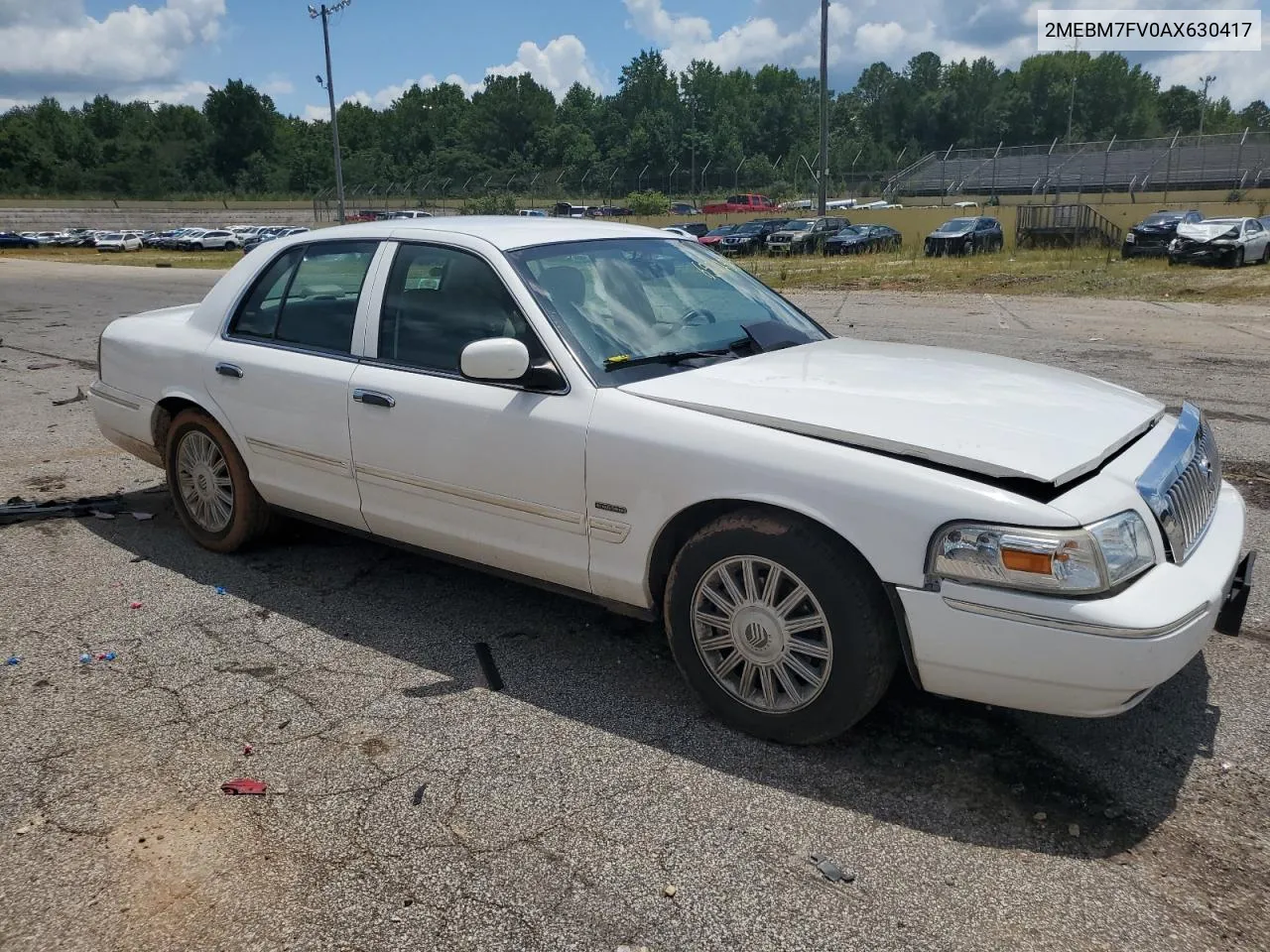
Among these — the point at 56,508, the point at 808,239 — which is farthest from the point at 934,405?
the point at 808,239

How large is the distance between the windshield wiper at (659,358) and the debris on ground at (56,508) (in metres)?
3.76

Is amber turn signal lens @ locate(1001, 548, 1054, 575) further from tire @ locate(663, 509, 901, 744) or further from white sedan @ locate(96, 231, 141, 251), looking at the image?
white sedan @ locate(96, 231, 141, 251)

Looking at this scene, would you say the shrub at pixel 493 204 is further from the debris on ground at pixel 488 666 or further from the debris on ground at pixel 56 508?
the debris on ground at pixel 488 666

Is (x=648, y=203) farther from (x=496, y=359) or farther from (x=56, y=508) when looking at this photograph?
(x=496, y=359)

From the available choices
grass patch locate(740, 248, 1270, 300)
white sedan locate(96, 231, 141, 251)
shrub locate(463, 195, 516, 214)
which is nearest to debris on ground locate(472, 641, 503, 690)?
grass patch locate(740, 248, 1270, 300)

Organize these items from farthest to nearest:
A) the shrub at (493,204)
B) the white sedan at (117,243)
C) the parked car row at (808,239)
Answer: the shrub at (493,204), the white sedan at (117,243), the parked car row at (808,239)

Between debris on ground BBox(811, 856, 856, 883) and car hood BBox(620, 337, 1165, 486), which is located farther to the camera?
car hood BBox(620, 337, 1165, 486)

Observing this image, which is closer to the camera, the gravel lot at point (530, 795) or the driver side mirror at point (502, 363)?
the gravel lot at point (530, 795)

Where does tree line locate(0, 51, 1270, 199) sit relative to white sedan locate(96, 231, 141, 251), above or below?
above

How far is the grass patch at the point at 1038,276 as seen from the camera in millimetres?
20109

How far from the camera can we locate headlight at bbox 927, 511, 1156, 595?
277 centimetres

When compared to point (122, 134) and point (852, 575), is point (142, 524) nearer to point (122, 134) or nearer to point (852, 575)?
point (852, 575)

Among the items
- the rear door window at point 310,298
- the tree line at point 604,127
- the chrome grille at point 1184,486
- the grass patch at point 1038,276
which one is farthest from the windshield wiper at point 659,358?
the tree line at point 604,127

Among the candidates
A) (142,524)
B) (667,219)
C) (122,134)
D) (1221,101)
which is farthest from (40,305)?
(1221,101)
